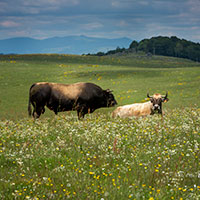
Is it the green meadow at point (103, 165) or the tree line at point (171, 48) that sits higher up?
the tree line at point (171, 48)

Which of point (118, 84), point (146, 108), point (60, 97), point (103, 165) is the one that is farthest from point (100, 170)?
point (118, 84)

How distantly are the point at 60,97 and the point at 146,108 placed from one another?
18.9 ft

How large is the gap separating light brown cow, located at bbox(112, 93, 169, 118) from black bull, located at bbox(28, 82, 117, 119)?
2336 millimetres

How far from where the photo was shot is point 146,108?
18656 millimetres

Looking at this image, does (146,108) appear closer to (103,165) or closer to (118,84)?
(103,165)

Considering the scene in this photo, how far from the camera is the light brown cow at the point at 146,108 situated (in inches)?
703

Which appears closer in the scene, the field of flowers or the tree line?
the field of flowers

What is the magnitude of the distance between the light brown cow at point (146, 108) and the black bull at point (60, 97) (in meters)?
2.34

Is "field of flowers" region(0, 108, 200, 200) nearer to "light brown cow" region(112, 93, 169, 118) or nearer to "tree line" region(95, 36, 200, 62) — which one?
"light brown cow" region(112, 93, 169, 118)

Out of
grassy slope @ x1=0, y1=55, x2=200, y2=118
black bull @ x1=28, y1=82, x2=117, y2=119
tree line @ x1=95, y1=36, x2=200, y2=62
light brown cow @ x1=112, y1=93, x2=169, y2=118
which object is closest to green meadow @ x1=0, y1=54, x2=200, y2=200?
light brown cow @ x1=112, y1=93, x2=169, y2=118

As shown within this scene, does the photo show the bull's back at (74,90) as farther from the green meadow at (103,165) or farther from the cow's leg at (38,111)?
the green meadow at (103,165)

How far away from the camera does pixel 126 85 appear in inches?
1540

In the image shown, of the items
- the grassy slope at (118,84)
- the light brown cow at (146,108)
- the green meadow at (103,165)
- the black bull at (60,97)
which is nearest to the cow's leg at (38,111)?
the black bull at (60,97)

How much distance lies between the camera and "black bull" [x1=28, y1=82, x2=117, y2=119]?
57.0 feet
